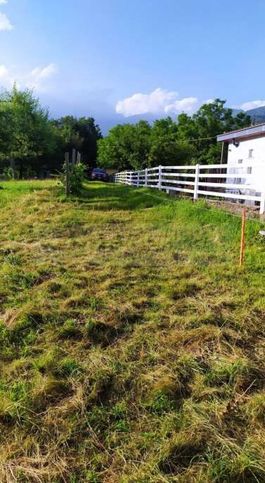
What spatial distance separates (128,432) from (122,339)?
1122mm

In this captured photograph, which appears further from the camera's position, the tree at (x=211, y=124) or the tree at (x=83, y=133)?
the tree at (x=83, y=133)

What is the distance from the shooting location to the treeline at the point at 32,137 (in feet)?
83.5

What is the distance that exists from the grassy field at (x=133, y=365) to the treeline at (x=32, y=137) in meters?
18.2

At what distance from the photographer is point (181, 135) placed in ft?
136

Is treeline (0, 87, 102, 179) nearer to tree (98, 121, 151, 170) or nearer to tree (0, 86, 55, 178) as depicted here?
tree (0, 86, 55, 178)

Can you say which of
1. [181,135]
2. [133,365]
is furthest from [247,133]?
[181,135]

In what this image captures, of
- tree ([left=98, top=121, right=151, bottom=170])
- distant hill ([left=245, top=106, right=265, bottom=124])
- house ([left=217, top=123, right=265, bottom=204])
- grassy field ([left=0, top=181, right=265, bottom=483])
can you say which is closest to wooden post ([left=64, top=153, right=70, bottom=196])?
house ([left=217, top=123, right=265, bottom=204])

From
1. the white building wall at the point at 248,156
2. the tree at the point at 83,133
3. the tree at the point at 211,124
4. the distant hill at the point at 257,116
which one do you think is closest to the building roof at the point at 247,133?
the white building wall at the point at 248,156

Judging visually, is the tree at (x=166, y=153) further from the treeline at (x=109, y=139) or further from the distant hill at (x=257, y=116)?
the distant hill at (x=257, y=116)

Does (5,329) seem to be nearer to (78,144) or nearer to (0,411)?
(0,411)

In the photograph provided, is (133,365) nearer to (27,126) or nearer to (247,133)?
(247,133)

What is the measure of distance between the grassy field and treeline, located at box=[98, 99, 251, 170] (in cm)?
2511

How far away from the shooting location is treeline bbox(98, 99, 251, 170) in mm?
31516

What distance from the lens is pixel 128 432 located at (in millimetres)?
2635
